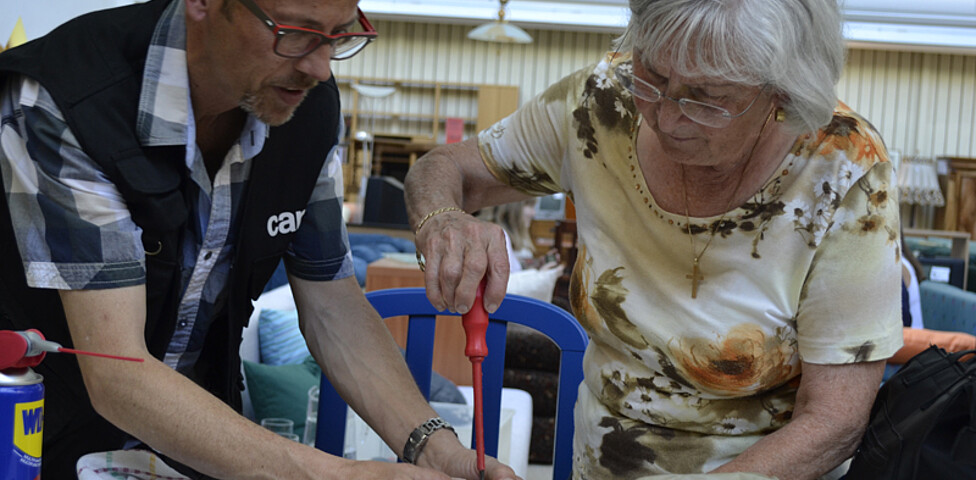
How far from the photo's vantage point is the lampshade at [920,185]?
12867mm

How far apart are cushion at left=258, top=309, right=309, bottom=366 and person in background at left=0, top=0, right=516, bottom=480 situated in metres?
1.68

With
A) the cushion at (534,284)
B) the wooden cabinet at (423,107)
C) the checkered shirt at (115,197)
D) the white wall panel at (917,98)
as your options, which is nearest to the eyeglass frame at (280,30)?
the checkered shirt at (115,197)

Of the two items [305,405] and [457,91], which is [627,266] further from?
[457,91]

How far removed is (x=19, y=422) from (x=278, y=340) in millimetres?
2368

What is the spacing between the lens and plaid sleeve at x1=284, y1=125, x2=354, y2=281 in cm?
140

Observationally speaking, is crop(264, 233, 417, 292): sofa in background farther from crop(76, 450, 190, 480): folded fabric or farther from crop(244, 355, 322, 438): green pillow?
crop(76, 450, 190, 480): folded fabric

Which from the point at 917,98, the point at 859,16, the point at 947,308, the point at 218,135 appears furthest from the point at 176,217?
the point at 917,98

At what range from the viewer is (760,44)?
3.60 ft

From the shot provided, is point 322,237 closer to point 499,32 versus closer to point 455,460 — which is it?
point 455,460

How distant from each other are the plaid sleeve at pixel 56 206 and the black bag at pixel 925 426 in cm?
93

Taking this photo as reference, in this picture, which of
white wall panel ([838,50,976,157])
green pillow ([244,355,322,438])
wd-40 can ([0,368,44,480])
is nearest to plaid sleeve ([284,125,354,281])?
wd-40 can ([0,368,44,480])

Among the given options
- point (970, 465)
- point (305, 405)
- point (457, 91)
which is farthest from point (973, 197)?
point (970, 465)

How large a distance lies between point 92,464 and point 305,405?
182 centimetres

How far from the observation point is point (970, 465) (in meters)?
1.01
